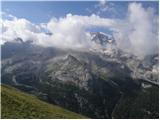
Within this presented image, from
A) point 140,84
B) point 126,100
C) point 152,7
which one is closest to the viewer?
point 152,7

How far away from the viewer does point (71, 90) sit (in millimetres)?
86438

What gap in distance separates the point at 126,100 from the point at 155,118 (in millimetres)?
73675

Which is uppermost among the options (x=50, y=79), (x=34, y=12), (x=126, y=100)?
(x=34, y=12)

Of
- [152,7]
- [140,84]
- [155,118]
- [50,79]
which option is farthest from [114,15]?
[140,84]

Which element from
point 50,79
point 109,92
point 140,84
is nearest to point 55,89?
point 50,79

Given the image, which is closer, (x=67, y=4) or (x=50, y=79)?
(x=67, y=4)

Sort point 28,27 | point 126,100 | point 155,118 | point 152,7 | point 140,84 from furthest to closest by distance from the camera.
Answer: point 140,84 < point 126,100 < point 28,27 < point 152,7 < point 155,118

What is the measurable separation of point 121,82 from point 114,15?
3183 inches

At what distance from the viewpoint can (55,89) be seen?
279 ft

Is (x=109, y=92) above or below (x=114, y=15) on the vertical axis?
below

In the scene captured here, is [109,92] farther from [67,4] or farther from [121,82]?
[67,4]

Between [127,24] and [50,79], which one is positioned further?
[50,79]

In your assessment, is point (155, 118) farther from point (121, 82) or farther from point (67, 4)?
point (121, 82)

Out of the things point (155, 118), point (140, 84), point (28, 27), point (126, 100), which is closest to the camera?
point (155, 118)
